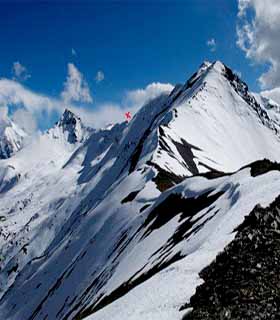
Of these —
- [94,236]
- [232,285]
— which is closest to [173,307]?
[232,285]

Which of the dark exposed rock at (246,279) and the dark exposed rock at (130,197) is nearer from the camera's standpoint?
the dark exposed rock at (246,279)

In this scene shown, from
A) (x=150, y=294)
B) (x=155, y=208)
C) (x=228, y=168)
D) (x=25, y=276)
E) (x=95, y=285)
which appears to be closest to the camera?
(x=150, y=294)

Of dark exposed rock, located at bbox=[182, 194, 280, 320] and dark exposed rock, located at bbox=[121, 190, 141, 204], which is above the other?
dark exposed rock, located at bbox=[121, 190, 141, 204]

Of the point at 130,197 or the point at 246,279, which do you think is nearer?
the point at 246,279

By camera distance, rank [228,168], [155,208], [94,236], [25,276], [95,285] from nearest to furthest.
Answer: [95,285]
[155,208]
[94,236]
[25,276]
[228,168]

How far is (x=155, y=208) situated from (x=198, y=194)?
11976mm

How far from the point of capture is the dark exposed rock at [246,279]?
837 inches

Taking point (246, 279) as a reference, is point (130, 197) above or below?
above

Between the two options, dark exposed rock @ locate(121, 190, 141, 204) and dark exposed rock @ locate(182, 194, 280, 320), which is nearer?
dark exposed rock @ locate(182, 194, 280, 320)

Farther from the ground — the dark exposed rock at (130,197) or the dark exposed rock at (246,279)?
the dark exposed rock at (130,197)

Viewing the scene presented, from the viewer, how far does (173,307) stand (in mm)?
25469

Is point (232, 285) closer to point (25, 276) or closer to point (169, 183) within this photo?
point (169, 183)

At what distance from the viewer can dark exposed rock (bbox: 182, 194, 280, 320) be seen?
69.7 ft

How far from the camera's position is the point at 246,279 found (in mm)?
23797
